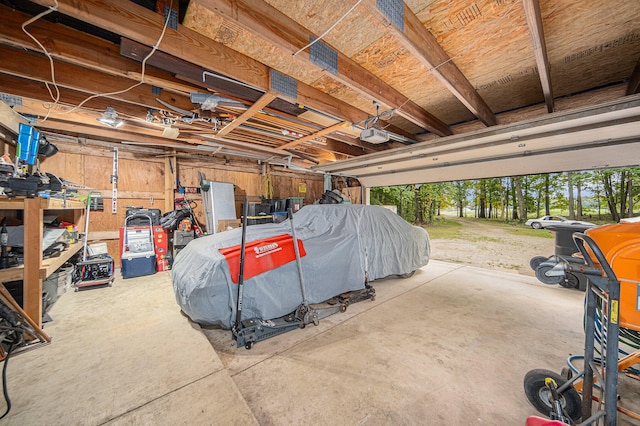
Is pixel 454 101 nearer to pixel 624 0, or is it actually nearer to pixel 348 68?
pixel 624 0

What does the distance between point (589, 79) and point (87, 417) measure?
5.24 meters

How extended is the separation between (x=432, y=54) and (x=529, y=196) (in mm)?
15156

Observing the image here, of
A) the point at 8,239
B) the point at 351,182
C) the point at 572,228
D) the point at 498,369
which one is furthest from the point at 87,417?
the point at 351,182

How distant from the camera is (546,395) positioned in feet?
4.42

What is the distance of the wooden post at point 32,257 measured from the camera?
1.95m

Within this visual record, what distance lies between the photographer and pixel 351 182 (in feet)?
23.5

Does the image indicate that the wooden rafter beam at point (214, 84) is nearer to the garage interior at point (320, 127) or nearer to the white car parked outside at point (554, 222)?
the garage interior at point (320, 127)

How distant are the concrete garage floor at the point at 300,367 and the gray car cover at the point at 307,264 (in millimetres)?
318

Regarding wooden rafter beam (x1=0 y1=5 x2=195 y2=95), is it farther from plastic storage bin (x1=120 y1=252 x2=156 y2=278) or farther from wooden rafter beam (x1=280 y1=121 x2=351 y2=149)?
plastic storage bin (x1=120 y1=252 x2=156 y2=278)

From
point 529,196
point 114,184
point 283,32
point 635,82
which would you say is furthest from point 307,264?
point 529,196

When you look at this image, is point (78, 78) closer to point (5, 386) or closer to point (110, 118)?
point (110, 118)

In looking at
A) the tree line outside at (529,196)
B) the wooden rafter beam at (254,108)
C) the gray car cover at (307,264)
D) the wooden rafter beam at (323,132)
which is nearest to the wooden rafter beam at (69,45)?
the wooden rafter beam at (254,108)

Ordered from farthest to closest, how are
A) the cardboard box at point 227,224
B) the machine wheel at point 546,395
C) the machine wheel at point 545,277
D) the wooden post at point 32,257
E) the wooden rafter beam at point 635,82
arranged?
the cardboard box at point 227,224 < the wooden rafter beam at point 635,82 < the wooden post at point 32,257 < the machine wheel at point 546,395 < the machine wheel at point 545,277

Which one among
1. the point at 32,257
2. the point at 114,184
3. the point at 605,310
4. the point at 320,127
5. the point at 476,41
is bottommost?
the point at 605,310
